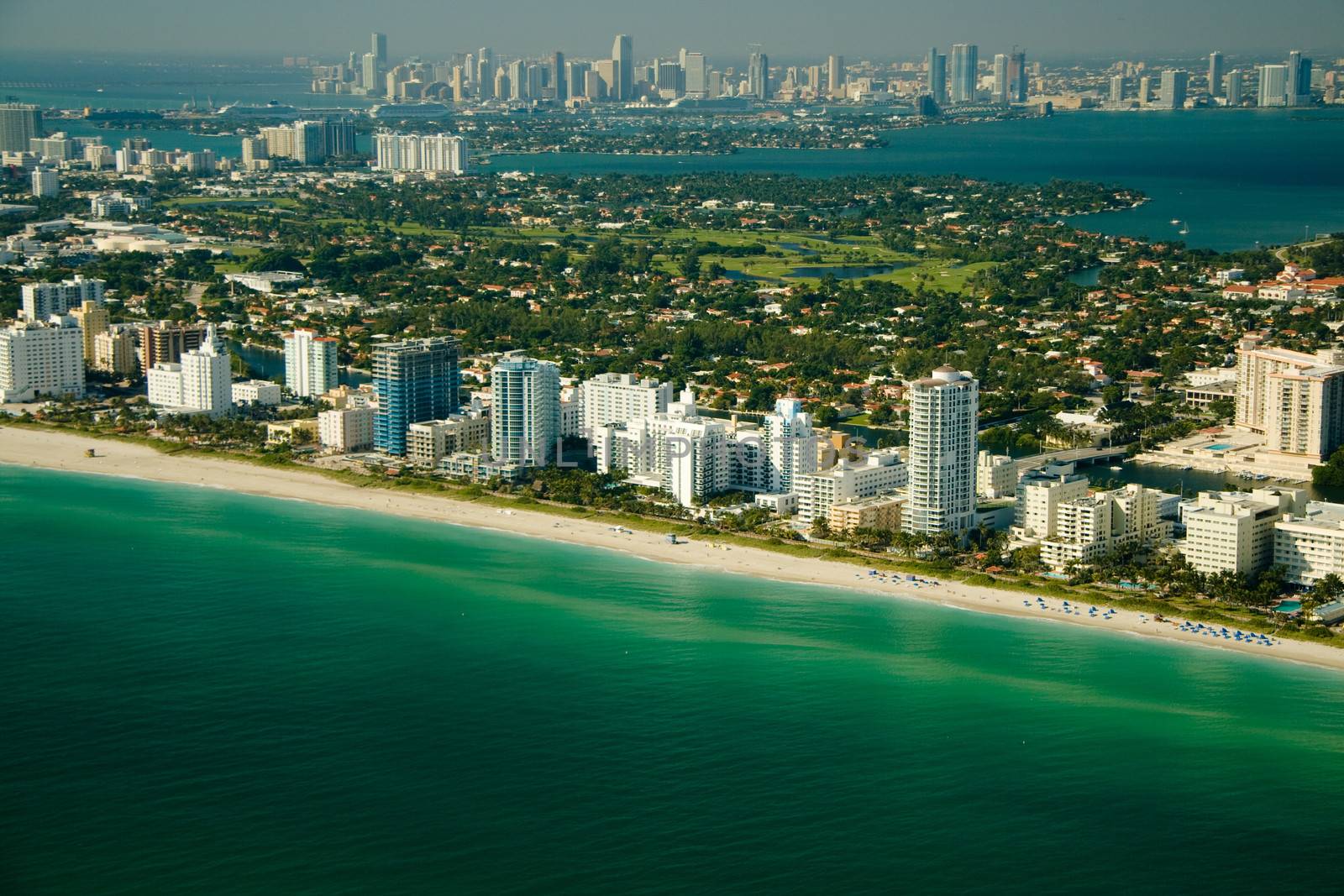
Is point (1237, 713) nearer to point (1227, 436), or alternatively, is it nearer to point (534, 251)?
point (1227, 436)

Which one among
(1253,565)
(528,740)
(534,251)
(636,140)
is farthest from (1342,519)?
(636,140)

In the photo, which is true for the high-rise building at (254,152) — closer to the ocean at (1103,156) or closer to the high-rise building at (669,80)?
the ocean at (1103,156)

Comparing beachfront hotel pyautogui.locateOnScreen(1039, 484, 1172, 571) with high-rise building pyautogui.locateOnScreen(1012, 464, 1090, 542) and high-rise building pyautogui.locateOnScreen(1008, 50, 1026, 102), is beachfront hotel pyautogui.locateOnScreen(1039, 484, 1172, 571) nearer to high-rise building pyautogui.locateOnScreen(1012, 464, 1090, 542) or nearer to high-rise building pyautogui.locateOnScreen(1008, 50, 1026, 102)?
high-rise building pyautogui.locateOnScreen(1012, 464, 1090, 542)

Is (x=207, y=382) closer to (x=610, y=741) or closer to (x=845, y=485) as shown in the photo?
(x=845, y=485)

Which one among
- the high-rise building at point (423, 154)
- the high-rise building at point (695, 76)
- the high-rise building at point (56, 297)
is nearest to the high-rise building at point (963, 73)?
the high-rise building at point (695, 76)

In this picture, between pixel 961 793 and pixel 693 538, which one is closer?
pixel 961 793

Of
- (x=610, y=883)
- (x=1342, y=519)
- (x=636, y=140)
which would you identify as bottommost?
(x=610, y=883)

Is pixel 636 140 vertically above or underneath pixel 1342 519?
above
